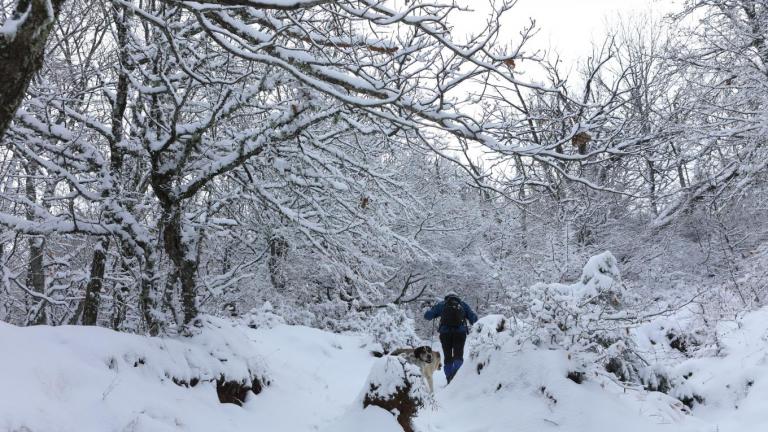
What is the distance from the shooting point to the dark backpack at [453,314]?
8.93 metres

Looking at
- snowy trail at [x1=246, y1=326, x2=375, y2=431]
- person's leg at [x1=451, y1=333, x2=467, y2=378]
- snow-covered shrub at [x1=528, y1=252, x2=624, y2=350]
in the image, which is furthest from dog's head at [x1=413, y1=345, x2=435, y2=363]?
snow-covered shrub at [x1=528, y1=252, x2=624, y2=350]

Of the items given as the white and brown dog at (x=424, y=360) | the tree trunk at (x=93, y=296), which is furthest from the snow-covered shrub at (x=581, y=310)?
the tree trunk at (x=93, y=296)

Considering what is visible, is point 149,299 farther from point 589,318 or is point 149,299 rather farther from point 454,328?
point 589,318

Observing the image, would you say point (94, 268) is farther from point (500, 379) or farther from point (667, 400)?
point (667, 400)

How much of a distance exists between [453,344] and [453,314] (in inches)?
21.9

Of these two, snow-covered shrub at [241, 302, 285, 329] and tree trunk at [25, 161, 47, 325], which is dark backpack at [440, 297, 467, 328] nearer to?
snow-covered shrub at [241, 302, 285, 329]

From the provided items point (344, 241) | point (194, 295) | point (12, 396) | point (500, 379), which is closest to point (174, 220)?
point (194, 295)

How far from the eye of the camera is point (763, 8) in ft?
35.4

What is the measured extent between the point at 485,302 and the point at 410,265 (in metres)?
3.86

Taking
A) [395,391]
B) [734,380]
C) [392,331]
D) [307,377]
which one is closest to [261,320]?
[392,331]

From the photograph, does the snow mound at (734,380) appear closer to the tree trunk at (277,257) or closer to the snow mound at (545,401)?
the snow mound at (545,401)

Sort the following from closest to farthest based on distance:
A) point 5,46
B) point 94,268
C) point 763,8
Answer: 1. point 5,46
2. point 94,268
3. point 763,8

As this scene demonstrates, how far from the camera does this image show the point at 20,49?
8.63ft

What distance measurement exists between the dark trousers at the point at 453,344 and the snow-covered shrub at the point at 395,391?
11.4 ft
